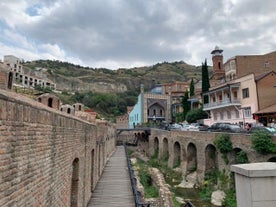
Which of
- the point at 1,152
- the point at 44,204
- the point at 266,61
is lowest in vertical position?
the point at 44,204

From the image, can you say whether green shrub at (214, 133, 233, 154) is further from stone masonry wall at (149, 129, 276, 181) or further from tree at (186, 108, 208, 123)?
tree at (186, 108, 208, 123)

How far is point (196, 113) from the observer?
4241 centimetres

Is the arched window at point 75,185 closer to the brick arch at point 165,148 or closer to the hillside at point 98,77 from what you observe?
the brick arch at point 165,148

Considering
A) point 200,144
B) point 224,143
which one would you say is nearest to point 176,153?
point 200,144

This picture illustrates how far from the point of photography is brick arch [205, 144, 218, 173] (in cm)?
2181

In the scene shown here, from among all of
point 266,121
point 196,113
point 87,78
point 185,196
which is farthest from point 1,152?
point 87,78

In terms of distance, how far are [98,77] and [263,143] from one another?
11979cm

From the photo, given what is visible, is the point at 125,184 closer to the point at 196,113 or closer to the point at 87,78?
the point at 196,113

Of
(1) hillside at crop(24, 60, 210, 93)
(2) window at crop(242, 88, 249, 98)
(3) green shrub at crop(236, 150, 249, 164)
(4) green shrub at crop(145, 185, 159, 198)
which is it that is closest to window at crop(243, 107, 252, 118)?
(2) window at crop(242, 88, 249, 98)

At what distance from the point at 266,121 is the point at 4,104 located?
28.1 metres

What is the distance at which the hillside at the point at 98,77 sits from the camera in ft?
377

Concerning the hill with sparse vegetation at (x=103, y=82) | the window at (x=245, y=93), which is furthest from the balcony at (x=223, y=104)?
the hill with sparse vegetation at (x=103, y=82)

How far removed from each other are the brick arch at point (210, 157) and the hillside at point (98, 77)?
319 ft

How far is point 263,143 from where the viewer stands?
1495cm
